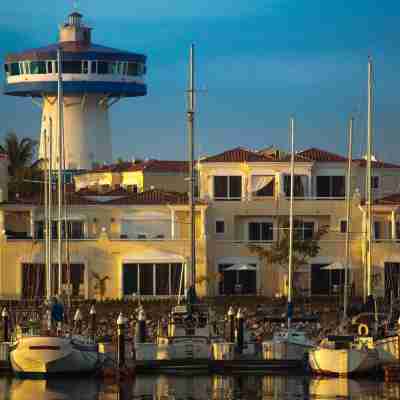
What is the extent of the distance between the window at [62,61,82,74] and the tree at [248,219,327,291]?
36264mm

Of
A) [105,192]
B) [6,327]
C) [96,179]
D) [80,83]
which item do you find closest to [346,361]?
[6,327]

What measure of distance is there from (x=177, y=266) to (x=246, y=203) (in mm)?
5400

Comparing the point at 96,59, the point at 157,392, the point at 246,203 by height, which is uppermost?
the point at 96,59

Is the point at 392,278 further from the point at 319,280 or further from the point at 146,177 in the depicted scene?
the point at 146,177

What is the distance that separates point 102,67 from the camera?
123 m

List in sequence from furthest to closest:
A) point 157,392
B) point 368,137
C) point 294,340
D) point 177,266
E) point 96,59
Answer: point 96,59
point 177,266
point 368,137
point 294,340
point 157,392

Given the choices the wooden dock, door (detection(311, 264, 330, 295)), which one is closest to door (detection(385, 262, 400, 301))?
door (detection(311, 264, 330, 295))

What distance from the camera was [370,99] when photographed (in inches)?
2943

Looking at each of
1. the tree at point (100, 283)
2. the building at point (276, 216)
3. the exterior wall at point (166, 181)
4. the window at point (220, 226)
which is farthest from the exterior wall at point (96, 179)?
the tree at point (100, 283)

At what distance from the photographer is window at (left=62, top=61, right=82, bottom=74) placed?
398 ft

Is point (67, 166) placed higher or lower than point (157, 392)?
higher

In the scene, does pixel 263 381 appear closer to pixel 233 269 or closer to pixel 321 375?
pixel 321 375

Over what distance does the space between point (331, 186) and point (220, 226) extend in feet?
18.4

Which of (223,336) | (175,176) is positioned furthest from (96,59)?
(223,336)
